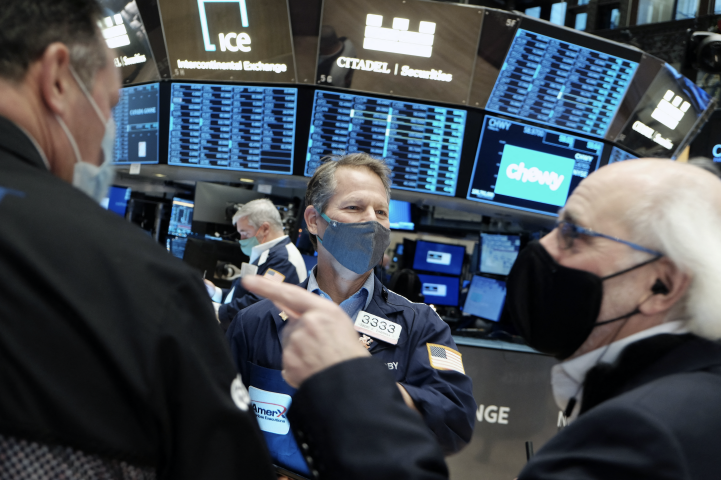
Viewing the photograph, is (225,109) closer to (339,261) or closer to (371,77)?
(371,77)

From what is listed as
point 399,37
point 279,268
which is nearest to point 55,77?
point 279,268

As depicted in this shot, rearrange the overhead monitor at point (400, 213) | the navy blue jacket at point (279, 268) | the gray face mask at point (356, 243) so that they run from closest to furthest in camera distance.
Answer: the gray face mask at point (356, 243), the navy blue jacket at point (279, 268), the overhead monitor at point (400, 213)

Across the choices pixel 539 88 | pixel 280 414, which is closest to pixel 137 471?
pixel 280 414

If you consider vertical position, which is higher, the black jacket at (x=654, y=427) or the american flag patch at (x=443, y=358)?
the black jacket at (x=654, y=427)

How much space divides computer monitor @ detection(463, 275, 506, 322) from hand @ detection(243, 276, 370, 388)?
459cm

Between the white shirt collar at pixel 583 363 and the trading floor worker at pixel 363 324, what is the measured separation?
497 millimetres

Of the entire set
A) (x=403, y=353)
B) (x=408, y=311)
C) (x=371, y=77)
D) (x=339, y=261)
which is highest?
(x=371, y=77)

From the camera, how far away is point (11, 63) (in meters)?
0.80

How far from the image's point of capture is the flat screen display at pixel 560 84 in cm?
399

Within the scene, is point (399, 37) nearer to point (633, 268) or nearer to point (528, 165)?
point (528, 165)

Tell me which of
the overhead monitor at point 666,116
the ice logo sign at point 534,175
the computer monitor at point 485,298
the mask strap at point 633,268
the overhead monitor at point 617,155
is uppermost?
the overhead monitor at point 666,116

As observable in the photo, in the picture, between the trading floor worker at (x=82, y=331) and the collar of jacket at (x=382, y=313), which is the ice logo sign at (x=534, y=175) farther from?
the trading floor worker at (x=82, y=331)

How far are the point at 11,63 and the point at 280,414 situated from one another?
4.11 feet

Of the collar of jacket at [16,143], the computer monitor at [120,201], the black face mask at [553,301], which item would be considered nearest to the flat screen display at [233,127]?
the computer monitor at [120,201]
